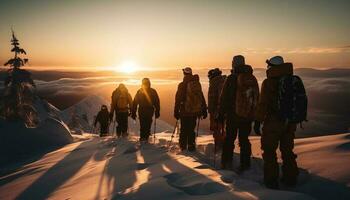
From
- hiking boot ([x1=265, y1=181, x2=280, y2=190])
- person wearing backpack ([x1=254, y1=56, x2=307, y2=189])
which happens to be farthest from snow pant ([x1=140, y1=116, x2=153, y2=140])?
hiking boot ([x1=265, y1=181, x2=280, y2=190])

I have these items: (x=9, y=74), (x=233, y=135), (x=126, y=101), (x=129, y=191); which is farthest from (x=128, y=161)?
(x=9, y=74)

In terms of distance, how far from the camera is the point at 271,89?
6.03 m

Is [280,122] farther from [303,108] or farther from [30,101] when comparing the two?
[30,101]

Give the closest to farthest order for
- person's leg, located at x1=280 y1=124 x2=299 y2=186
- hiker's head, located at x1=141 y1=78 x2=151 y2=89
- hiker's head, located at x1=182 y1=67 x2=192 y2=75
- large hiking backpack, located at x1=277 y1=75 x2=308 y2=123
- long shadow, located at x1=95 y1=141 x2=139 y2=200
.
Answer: large hiking backpack, located at x1=277 y1=75 x2=308 y2=123
person's leg, located at x1=280 y1=124 x2=299 y2=186
long shadow, located at x1=95 y1=141 x2=139 y2=200
hiker's head, located at x1=182 y1=67 x2=192 y2=75
hiker's head, located at x1=141 y1=78 x2=151 y2=89

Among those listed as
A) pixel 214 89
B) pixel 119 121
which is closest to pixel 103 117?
pixel 119 121

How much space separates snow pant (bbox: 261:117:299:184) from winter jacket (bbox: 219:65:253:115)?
57.7 inches

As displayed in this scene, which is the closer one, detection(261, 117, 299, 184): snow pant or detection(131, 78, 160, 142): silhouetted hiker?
detection(261, 117, 299, 184): snow pant

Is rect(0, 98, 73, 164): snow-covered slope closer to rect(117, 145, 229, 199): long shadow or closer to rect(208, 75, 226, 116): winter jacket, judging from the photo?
rect(117, 145, 229, 199): long shadow

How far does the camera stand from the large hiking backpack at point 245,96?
738 cm

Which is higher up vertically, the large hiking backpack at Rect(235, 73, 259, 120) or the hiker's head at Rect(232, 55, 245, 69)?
the hiker's head at Rect(232, 55, 245, 69)

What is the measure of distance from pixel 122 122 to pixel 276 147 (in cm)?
1151

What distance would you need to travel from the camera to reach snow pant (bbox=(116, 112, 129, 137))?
16375mm

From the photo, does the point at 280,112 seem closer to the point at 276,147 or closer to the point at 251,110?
the point at 276,147

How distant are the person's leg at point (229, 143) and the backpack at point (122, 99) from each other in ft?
30.1
